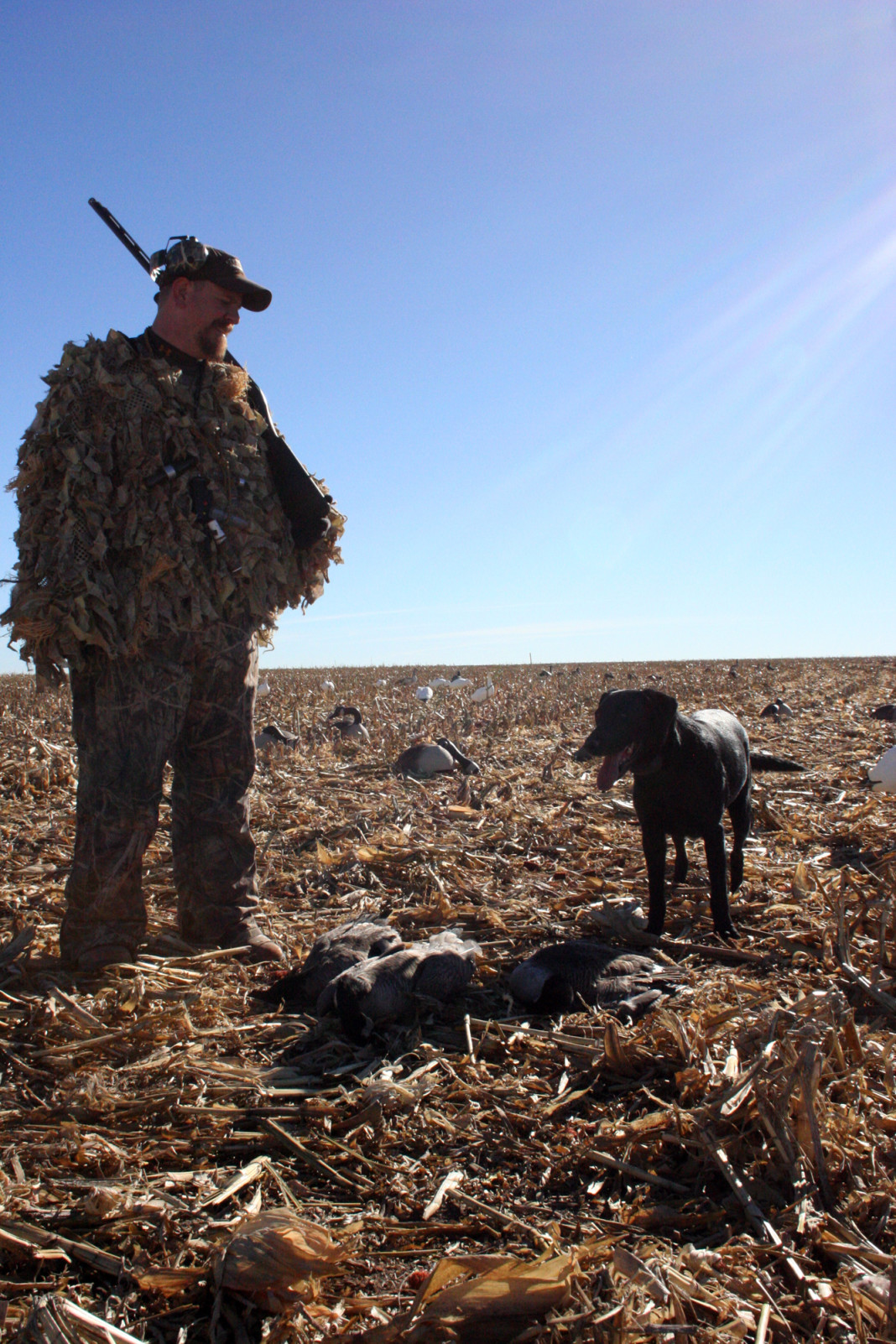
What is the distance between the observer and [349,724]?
11062 mm

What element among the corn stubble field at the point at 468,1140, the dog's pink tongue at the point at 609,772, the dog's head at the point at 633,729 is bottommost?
the corn stubble field at the point at 468,1140

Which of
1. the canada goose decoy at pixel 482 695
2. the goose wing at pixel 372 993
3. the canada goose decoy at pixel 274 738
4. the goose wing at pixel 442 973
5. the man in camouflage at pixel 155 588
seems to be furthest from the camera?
the canada goose decoy at pixel 482 695

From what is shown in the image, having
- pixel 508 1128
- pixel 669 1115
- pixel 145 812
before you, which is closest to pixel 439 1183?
pixel 508 1128

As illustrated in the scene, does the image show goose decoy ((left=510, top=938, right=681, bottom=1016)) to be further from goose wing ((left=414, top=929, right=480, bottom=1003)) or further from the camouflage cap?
the camouflage cap

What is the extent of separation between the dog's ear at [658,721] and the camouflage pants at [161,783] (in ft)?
6.29

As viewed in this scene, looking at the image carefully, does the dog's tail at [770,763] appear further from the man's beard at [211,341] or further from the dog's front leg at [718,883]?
the man's beard at [211,341]

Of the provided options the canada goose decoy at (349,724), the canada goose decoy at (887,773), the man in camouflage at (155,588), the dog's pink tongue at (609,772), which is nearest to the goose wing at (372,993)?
the man in camouflage at (155,588)

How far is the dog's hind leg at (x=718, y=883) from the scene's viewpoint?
4.01 meters

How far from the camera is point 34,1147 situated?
7.35 ft

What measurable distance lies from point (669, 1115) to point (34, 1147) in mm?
1754

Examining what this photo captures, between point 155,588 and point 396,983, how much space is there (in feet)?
6.35

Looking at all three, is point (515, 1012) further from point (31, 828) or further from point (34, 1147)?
point (31, 828)

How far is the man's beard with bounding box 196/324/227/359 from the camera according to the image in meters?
3.78

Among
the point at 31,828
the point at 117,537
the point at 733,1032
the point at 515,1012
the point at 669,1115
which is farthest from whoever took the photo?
the point at 31,828
